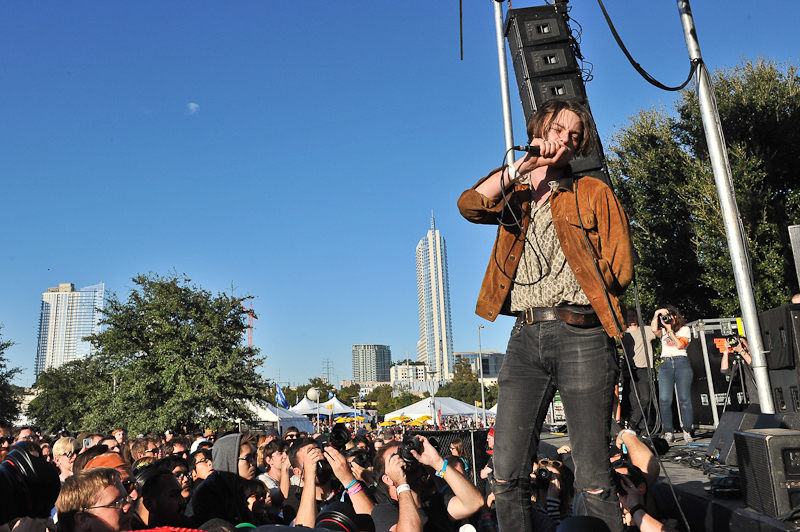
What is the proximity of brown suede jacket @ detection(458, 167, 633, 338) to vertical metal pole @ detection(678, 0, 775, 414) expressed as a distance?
4822 mm

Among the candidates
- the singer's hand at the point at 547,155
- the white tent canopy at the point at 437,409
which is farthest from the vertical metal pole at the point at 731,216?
the white tent canopy at the point at 437,409

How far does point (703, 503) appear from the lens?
3.86m

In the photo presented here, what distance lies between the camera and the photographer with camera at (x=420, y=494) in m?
2.92

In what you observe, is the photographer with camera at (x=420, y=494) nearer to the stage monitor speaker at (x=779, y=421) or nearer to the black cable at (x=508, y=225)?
the black cable at (x=508, y=225)

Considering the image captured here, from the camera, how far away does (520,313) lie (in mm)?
2512

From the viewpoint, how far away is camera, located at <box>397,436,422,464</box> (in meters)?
3.08

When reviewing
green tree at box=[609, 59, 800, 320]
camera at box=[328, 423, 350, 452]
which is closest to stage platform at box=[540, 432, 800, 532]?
camera at box=[328, 423, 350, 452]

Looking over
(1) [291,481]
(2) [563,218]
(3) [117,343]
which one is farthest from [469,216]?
(3) [117,343]

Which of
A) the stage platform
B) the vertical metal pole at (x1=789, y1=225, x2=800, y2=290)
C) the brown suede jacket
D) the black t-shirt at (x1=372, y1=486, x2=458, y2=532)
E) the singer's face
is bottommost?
the stage platform

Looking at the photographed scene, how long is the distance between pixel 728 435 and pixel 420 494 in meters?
3.91

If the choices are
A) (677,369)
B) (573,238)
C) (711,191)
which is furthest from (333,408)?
(573,238)

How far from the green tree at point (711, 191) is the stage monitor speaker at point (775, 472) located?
1399cm

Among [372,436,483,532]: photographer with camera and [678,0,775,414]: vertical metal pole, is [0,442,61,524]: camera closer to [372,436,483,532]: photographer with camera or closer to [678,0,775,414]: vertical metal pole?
[372,436,483,532]: photographer with camera

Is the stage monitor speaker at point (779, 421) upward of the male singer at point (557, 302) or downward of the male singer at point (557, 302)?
downward
